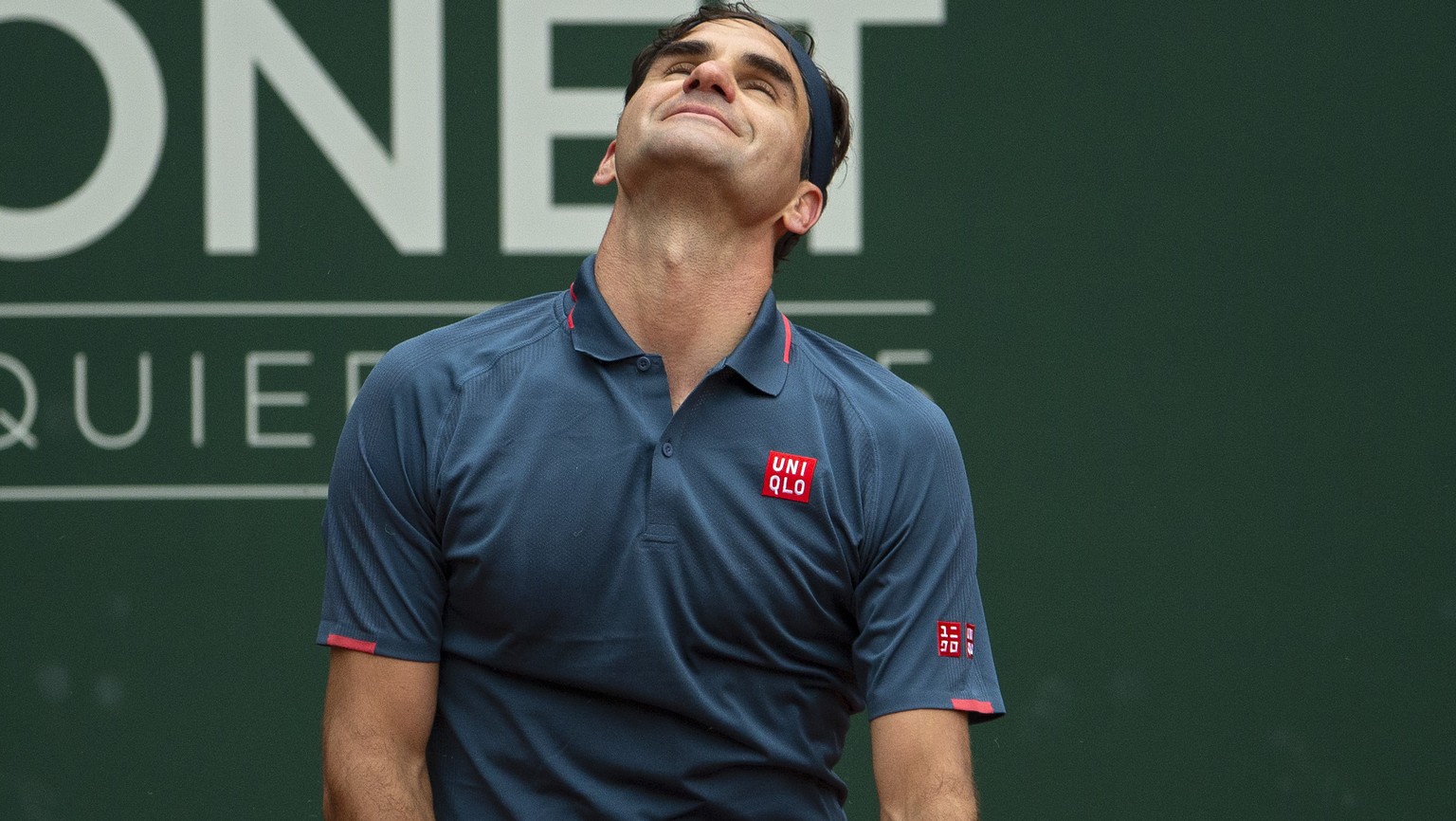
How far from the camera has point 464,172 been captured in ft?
10.4

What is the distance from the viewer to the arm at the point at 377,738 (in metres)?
2.02

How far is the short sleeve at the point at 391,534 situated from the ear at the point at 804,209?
1.86 ft

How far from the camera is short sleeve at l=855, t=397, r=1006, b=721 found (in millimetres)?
2129

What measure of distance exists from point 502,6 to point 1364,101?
65.2 inches

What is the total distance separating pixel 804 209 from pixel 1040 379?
37.3 inches

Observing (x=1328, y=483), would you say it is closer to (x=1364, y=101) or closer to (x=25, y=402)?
(x=1364, y=101)

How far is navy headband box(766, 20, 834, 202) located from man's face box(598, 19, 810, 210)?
2cm

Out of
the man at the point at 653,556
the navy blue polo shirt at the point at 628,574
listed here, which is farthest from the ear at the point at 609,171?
the navy blue polo shirt at the point at 628,574

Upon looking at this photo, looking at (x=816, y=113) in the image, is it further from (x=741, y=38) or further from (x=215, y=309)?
(x=215, y=309)

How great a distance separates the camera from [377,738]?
2.04 metres

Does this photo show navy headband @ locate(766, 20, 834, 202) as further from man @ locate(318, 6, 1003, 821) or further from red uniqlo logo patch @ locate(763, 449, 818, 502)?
red uniqlo logo patch @ locate(763, 449, 818, 502)

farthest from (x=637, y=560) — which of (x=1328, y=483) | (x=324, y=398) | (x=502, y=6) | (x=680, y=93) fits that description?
(x=1328, y=483)

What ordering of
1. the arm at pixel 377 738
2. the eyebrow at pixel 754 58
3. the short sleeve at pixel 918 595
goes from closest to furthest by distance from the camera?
the arm at pixel 377 738
the short sleeve at pixel 918 595
the eyebrow at pixel 754 58

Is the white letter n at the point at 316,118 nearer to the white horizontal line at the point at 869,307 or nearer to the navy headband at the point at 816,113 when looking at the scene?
the white horizontal line at the point at 869,307
